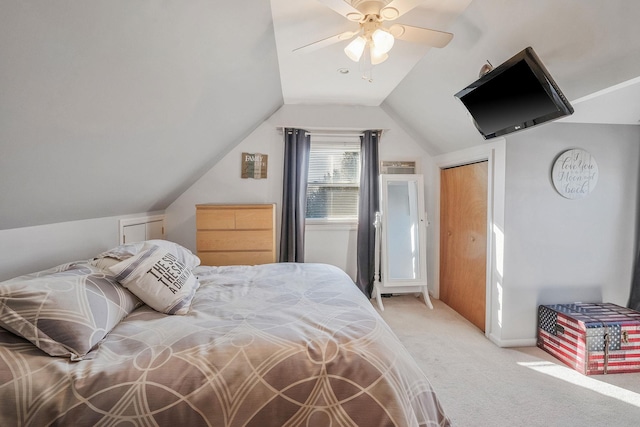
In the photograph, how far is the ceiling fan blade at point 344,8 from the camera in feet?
4.31

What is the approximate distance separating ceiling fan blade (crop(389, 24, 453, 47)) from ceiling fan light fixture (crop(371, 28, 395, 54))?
4 centimetres

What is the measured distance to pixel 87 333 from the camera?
3.47 ft

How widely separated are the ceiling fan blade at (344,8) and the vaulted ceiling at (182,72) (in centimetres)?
5

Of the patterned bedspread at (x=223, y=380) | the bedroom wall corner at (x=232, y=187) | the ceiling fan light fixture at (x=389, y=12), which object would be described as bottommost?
the patterned bedspread at (x=223, y=380)

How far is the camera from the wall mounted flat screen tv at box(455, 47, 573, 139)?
5.01 feet

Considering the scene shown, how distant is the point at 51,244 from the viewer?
1746 millimetres

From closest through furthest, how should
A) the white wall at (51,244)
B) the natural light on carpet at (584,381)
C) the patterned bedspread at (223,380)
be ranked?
the patterned bedspread at (223,380)
the white wall at (51,244)
the natural light on carpet at (584,381)

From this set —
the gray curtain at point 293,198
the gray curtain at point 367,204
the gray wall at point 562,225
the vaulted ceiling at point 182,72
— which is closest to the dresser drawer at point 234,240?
the gray curtain at point 293,198

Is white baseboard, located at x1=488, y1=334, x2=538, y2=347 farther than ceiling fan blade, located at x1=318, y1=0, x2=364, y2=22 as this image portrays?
Yes

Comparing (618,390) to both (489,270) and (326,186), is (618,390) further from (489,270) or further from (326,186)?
(326,186)

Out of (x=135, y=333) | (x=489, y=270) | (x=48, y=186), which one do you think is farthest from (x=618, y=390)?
(x=48, y=186)

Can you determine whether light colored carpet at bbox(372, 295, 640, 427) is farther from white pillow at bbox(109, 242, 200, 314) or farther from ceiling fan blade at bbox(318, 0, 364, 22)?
ceiling fan blade at bbox(318, 0, 364, 22)

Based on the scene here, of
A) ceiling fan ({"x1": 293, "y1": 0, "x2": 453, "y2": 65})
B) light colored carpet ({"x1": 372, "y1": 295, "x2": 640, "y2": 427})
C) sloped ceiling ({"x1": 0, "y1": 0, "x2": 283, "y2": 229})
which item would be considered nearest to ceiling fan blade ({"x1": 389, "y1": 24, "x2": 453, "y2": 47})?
ceiling fan ({"x1": 293, "y1": 0, "x2": 453, "y2": 65})

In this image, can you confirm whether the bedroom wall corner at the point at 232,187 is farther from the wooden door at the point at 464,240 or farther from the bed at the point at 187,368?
the bed at the point at 187,368
